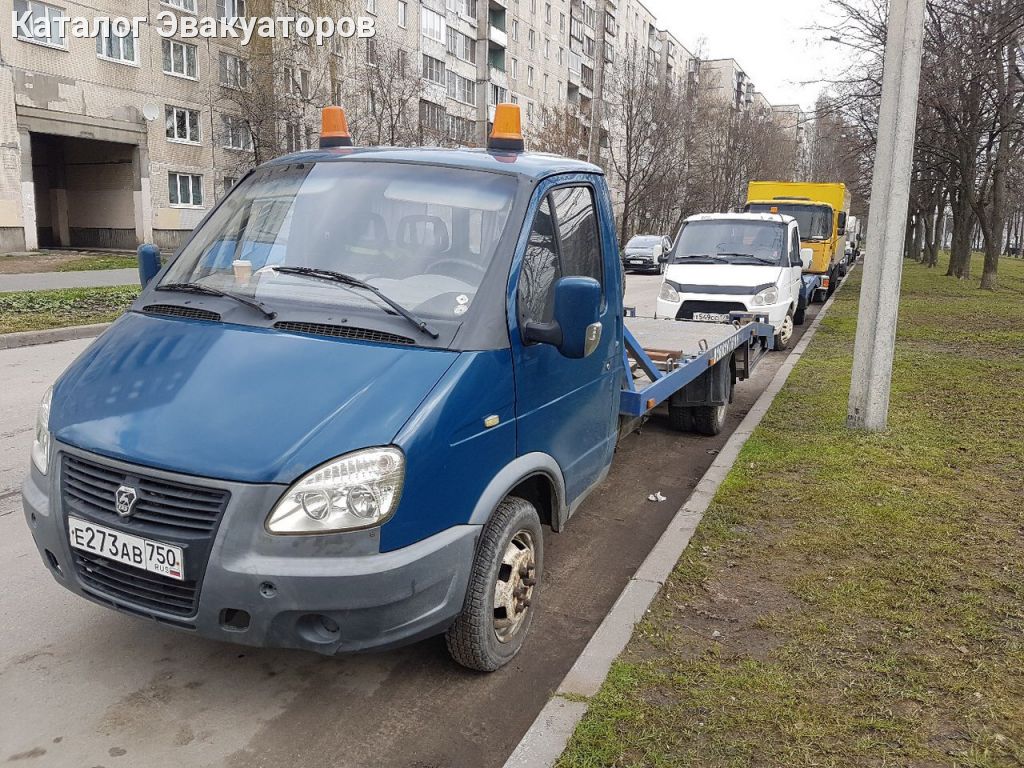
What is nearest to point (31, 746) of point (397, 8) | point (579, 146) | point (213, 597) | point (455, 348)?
point (213, 597)

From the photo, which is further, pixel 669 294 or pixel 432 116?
pixel 432 116

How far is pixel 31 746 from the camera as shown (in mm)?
2963

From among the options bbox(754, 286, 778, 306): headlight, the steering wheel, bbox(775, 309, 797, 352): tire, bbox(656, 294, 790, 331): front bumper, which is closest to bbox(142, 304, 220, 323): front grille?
the steering wheel

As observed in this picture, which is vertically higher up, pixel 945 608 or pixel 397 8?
pixel 397 8

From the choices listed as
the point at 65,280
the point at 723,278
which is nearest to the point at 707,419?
the point at 723,278

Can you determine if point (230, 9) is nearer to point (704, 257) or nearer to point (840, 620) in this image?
point (704, 257)

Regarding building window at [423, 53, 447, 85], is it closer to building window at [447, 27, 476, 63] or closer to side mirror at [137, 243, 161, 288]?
building window at [447, 27, 476, 63]

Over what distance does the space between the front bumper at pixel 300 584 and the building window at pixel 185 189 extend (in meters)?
34.9

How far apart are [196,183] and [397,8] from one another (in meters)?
16.9

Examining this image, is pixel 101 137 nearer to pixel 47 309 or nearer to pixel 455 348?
pixel 47 309

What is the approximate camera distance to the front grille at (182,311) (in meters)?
3.43

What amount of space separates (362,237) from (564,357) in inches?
40.1

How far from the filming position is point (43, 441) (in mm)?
3246

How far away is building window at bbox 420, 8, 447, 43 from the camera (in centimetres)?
4816
